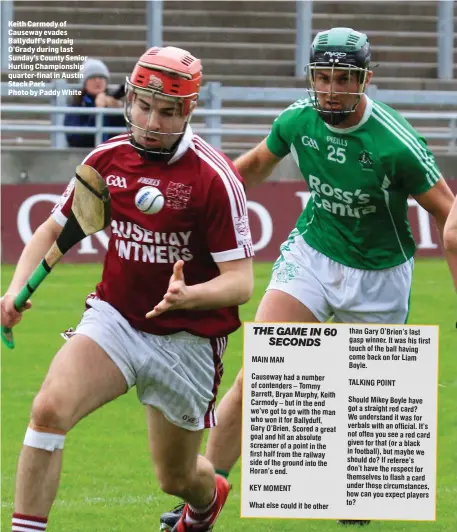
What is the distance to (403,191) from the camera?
656 centimetres

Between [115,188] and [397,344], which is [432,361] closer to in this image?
[397,344]

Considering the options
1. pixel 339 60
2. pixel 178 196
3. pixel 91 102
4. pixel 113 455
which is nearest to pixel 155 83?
pixel 178 196

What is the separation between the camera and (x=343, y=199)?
6645mm

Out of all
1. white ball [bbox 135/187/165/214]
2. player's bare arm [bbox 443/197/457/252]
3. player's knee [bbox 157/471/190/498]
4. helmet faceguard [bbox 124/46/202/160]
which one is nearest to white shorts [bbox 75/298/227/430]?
player's knee [bbox 157/471/190/498]

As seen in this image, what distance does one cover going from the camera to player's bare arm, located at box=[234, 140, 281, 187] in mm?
6941

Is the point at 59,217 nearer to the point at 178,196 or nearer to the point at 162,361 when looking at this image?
the point at 178,196

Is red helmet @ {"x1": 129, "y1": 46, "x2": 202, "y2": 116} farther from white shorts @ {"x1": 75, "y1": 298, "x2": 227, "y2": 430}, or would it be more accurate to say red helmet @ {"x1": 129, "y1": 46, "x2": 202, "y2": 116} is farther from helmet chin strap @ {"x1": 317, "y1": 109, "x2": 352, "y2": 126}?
helmet chin strap @ {"x1": 317, "y1": 109, "x2": 352, "y2": 126}

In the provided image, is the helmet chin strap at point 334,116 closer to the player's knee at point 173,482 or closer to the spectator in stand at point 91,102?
the player's knee at point 173,482

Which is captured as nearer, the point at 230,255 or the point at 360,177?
the point at 230,255

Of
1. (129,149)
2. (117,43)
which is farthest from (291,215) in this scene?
(129,149)

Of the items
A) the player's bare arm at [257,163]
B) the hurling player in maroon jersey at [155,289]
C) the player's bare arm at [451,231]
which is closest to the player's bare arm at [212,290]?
the hurling player in maroon jersey at [155,289]

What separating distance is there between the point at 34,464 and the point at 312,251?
2153mm

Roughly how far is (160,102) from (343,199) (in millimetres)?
1473

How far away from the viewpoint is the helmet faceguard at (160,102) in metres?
5.43
